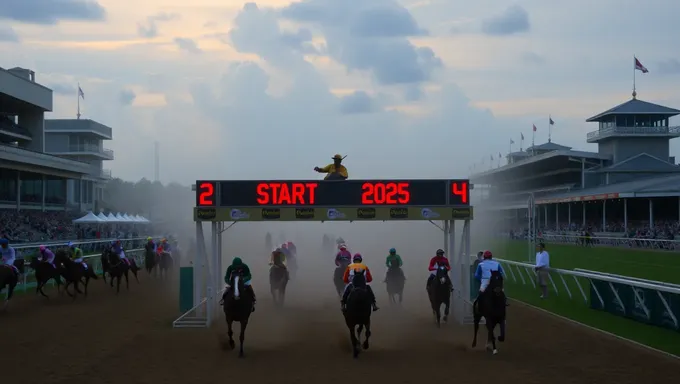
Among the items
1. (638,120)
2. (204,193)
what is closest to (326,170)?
(204,193)

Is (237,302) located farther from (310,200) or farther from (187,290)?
(187,290)

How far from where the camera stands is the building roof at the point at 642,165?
68.9m

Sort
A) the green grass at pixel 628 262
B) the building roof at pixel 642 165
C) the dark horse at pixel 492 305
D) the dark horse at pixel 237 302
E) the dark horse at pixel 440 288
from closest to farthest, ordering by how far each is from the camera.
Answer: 1. the dark horse at pixel 492 305
2. the dark horse at pixel 237 302
3. the dark horse at pixel 440 288
4. the green grass at pixel 628 262
5. the building roof at pixel 642 165

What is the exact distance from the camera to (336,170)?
56.0ft

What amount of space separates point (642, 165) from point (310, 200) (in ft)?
198

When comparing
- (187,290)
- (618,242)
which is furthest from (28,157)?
(618,242)

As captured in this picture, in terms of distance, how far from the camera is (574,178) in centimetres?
7706

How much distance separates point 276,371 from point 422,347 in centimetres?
327

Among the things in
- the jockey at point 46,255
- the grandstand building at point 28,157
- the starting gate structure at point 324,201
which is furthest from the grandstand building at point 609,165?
the jockey at point 46,255

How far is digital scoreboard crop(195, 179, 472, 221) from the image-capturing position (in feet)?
52.7

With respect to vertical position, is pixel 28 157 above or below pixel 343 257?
above

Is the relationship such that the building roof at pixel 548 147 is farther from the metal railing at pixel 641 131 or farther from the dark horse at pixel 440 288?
the dark horse at pixel 440 288

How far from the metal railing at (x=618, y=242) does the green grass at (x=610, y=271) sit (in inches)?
42.9

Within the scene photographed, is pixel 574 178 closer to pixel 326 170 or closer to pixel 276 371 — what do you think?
pixel 326 170
